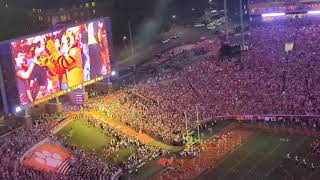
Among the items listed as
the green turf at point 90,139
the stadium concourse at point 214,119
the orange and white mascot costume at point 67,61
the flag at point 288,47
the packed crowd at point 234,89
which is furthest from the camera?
the flag at point 288,47

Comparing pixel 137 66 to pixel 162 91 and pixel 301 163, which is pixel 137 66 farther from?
pixel 301 163

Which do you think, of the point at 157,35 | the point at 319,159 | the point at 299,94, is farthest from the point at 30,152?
the point at 157,35

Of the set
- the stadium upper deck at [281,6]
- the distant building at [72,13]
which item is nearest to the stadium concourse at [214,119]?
the stadium upper deck at [281,6]

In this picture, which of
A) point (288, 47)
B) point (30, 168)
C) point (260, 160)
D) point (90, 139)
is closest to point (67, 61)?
point (90, 139)

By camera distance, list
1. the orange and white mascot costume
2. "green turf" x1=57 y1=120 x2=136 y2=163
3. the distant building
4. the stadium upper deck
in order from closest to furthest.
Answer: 1. "green turf" x1=57 y1=120 x2=136 y2=163
2. the orange and white mascot costume
3. the stadium upper deck
4. the distant building

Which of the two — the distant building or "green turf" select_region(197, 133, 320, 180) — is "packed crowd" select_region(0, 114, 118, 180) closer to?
"green turf" select_region(197, 133, 320, 180)

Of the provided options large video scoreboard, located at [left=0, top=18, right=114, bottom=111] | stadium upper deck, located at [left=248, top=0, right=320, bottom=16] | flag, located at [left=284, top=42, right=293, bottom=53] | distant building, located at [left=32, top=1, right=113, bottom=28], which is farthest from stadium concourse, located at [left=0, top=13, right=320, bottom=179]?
distant building, located at [left=32, top=1, right=113, bottom=28]

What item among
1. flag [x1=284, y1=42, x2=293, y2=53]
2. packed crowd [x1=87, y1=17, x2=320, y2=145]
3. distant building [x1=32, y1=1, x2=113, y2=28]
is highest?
distant building [x1=32, y1=1, x2=113, y2=28]

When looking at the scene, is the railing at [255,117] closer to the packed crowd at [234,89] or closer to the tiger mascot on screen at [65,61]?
the packed crowd at [234,89]
